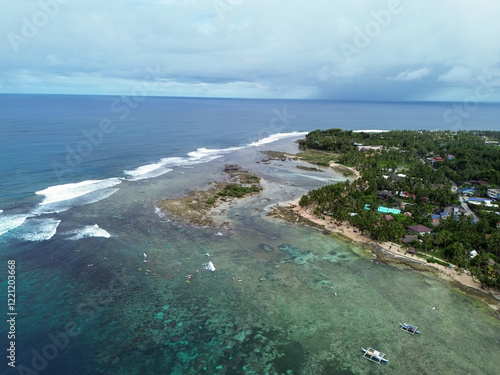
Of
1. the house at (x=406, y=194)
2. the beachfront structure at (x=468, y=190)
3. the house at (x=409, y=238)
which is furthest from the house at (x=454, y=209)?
the house at (x=409, y=238)

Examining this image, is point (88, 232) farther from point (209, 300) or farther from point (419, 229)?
point (419, 229)

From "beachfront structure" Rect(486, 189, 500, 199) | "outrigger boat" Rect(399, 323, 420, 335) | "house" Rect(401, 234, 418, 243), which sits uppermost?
"beachfront structure" Rect(486, 189, 500, 199)

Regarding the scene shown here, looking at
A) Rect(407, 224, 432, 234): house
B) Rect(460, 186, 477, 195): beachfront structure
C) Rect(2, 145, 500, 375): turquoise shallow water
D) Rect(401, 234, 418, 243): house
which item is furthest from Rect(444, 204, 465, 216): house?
Rect(2, 145, 500, 375): turquoise shallow water

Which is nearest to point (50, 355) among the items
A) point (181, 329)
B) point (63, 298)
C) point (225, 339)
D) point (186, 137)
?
point (63, 298)

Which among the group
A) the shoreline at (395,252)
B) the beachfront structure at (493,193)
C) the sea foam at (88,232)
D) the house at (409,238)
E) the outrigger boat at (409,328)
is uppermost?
the beachfront structure at (493,193)

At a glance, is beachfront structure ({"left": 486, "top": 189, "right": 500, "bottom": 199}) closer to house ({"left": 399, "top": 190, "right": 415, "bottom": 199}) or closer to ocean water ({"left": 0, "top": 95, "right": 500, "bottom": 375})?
house ({"left": 399, "top": 190, "right": 415, "bottom": 199})

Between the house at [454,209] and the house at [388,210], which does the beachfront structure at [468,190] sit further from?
the house at [388,210]
